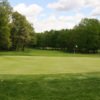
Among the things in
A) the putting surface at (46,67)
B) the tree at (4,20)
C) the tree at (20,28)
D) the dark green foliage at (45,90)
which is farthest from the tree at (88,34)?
the dark green foliage at (45,90)

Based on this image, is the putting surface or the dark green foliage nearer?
the dark green foliage

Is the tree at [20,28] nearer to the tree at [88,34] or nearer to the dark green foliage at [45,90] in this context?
the tree at [88,34]

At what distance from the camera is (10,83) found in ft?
17.8

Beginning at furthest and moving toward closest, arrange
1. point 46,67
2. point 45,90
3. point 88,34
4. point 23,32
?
point 88,34 < point 23,32 < point 46,67 < point 45,90

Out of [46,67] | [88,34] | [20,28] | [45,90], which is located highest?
[20,28]

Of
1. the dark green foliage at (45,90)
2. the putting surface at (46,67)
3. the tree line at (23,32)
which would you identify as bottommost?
the dark green foliage at (45,90)

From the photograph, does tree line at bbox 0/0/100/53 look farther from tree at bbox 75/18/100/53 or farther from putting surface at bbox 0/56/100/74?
putting surface at bbox 0/56/100/74

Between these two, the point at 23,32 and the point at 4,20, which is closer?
the point at 4,20

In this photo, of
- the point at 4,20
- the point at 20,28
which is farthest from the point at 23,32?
the point at 4,20

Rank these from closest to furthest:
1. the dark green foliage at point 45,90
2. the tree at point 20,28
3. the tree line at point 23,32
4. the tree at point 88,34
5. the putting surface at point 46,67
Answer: the dark green foliage at point 45,90 → the putting surface at point 46,67 → the tree line at point 23,32 → the tree at point 20,28 → the tree at point 88,34

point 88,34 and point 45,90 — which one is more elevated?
point 88,34

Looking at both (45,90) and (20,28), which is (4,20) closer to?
(20,28)

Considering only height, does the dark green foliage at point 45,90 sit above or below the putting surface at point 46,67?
below

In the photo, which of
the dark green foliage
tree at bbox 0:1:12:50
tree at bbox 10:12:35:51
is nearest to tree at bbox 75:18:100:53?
tree at bbox 10:12:35:51
